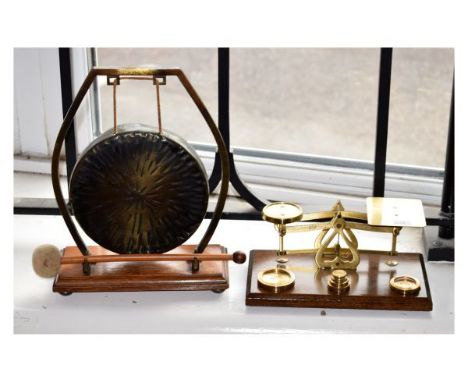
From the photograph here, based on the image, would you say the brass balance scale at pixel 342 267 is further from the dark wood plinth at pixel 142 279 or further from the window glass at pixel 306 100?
the window glass at pixel 306 100

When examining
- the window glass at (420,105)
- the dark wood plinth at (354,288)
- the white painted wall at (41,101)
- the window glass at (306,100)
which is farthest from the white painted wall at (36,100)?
the window glass at (420,105)

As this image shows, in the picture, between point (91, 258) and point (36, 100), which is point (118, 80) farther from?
point (36, 100)

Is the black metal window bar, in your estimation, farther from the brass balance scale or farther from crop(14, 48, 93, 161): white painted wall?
crop(14, 48, 93, 161): white painted wall

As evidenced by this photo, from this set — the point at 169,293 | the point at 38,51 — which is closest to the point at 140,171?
the point at 169,293

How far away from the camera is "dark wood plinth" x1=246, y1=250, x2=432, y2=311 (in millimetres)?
1429

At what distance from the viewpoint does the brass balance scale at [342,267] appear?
143 cm

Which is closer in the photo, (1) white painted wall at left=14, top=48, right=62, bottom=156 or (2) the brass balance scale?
(2) the brass balance scale

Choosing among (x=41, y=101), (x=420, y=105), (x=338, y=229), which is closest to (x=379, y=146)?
(x=338, y=229)

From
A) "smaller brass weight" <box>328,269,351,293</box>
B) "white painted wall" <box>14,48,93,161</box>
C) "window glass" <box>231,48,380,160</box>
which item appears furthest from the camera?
"window glass" <box>231,48,380,160</box>

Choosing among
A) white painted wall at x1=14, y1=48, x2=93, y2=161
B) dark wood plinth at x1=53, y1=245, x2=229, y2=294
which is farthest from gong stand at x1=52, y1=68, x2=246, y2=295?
white painted wall at x1=14, y1=48, x2=93, y2=161

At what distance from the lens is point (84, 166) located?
1406 millimetres

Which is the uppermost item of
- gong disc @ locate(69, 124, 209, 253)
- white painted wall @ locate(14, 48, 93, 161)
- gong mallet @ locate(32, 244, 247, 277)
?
white painted wall @ locate(14, 48, 93, 161)

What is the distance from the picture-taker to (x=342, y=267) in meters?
1.50

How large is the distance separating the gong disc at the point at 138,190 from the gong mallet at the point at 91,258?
0.8 inches
